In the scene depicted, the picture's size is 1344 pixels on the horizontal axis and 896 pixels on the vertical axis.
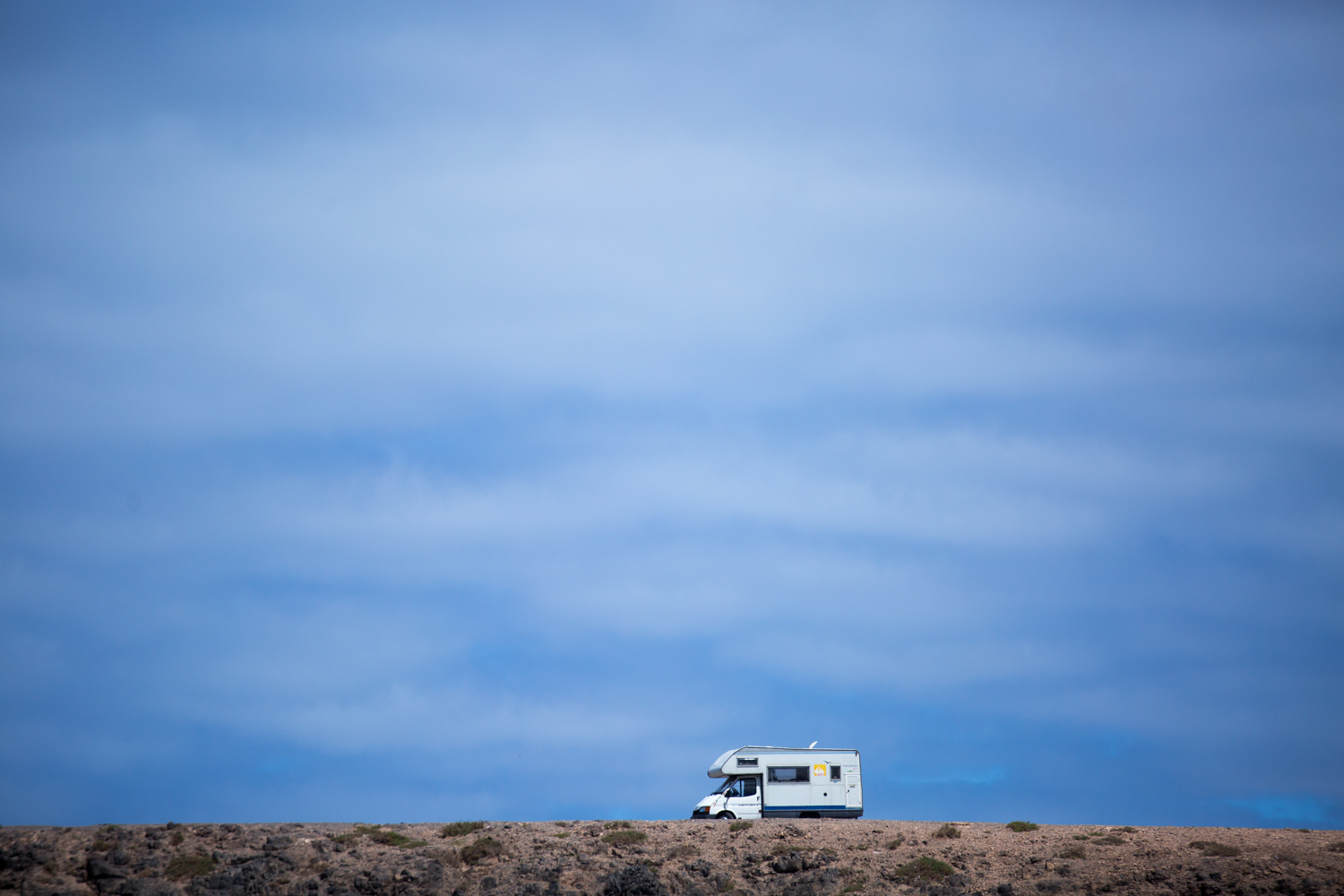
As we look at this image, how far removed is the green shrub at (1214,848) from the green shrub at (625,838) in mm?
21092

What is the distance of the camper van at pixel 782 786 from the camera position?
2028 inches

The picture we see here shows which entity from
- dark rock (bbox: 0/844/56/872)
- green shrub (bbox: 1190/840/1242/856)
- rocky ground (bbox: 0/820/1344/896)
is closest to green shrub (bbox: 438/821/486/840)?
rocky ground (bbox: 0/820/1344/896)

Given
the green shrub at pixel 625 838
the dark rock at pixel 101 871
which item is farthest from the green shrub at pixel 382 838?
the dark rock at pixel 101 871

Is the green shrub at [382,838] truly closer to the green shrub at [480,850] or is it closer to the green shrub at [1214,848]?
the green shrub at [480,850]

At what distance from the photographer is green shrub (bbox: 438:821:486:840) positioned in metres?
46.3

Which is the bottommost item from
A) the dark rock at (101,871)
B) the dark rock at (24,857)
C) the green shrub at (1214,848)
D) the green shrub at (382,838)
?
the dark rock at (101,871)

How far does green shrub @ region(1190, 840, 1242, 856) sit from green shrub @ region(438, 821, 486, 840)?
1124 inches

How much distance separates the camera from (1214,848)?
39594 millimetres

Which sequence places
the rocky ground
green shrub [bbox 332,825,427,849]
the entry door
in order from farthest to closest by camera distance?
1. the entry door
2. green shrub [bbox 332,825,427,849]
3. the rocky ground

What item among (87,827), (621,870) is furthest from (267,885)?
(621,870)

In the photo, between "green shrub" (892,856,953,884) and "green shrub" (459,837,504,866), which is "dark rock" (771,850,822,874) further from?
"green shrub" (459,837,504,866)

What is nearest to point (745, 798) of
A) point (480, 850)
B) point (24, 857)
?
point (480, 850)

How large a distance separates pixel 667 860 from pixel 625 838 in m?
2.39

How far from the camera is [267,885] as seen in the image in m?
41.4
